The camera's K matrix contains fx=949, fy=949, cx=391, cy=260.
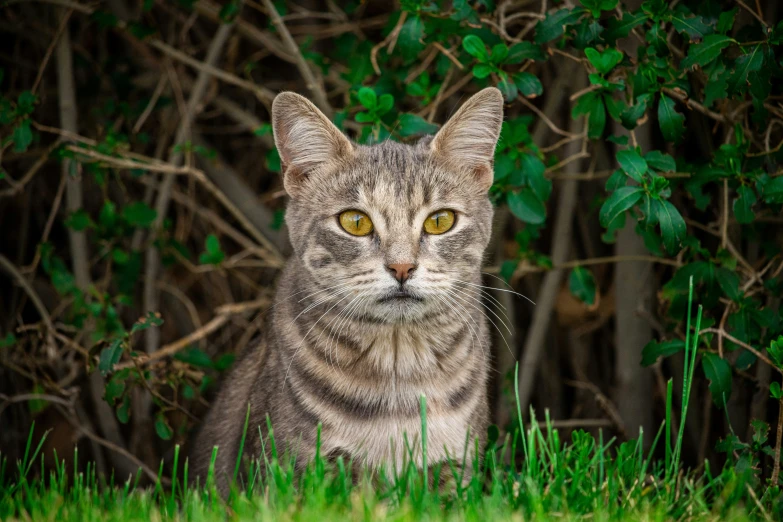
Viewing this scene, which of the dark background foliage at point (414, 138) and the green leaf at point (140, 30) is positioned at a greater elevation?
the green leaf at point (140, 30)

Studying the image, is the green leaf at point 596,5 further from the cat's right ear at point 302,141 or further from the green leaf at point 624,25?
the cat's right ear at point 302,141

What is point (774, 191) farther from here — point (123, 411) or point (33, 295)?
point (33, 295)

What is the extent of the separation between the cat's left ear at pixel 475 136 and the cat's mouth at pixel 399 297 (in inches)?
26.0

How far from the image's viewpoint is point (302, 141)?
347 centimetres

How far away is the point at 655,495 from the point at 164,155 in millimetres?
3624

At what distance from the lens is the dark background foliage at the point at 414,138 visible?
11.1 feet

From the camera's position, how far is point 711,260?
357 cm

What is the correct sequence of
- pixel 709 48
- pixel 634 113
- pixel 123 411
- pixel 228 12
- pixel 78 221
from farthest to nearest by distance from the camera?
pixel 78 221
pixel 228 12
pixel 123 411
pixel 634 113
pixel 709 48

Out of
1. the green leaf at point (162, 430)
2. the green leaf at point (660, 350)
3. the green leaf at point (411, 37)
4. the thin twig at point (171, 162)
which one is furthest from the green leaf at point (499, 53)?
the green leaf at point (162, 430)

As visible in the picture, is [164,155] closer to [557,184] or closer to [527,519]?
[557,184]

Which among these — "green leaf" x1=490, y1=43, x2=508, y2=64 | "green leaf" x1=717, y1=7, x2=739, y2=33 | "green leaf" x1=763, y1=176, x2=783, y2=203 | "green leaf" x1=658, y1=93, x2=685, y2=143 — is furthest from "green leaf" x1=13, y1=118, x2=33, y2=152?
"green leaf" x1=763, y1=176, x2=783, y2=203

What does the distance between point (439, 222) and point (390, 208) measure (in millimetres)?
190

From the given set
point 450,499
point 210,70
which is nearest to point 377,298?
point 450,499

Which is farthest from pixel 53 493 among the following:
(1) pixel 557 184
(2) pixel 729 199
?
(1) pixel 557 184
